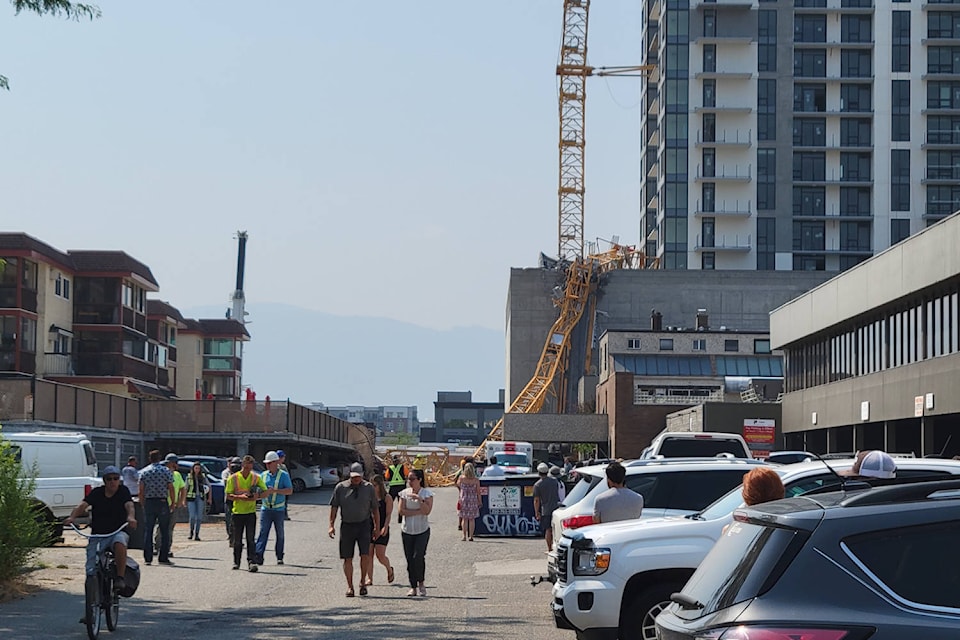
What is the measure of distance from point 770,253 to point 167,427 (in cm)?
7414

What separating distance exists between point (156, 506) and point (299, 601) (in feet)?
21.7

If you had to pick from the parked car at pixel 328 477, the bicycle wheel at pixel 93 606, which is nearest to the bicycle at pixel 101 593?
the bicycle wheel at pixel 93 606

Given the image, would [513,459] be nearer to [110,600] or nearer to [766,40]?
[110,600]

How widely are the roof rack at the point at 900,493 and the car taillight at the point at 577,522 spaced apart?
869cm

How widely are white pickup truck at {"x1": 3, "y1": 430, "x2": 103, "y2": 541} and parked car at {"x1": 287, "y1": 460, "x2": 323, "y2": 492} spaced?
3047cm

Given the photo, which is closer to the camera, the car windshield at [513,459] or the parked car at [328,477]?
the car windshield at [513,459]

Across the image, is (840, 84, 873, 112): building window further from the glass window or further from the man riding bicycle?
the glass window

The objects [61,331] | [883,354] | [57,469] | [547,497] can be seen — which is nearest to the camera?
[547,497]

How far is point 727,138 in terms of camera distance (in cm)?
11488

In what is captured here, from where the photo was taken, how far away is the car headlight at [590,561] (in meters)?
11.6

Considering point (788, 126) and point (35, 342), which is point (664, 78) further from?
point (35, 342)

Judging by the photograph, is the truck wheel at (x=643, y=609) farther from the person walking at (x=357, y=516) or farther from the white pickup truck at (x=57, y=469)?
the white pickup truck at (x=57, y=469)

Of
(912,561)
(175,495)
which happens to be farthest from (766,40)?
(912,561)

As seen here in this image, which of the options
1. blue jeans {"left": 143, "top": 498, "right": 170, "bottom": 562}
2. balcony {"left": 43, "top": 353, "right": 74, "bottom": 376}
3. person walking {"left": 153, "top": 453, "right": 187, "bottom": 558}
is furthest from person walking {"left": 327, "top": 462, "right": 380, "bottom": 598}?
balcony {"left": 43, "top": 353, "right": 74, "bottom": 376}
